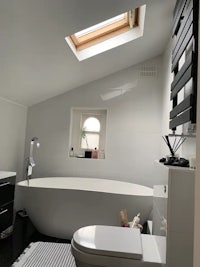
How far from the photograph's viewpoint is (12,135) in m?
3.67

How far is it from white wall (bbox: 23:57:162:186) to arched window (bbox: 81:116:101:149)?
307mm

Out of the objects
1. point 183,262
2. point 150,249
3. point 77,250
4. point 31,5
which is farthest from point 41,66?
point 183,262

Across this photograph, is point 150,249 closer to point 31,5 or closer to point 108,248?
point 108,248

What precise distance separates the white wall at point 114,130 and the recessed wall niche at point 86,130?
0.17 meters

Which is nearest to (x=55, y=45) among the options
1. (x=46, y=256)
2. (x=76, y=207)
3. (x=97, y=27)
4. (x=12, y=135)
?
(x=97, y=27)

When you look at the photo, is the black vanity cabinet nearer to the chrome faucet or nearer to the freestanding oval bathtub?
the freestanding oval bathtub

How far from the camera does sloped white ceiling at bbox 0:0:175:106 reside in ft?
6.34

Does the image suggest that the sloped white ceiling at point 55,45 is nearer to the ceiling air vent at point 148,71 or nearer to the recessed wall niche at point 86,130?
the ceiling air vent at point 148,71

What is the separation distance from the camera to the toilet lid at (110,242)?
1.55 metres

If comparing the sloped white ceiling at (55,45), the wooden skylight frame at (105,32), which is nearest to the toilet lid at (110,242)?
the sloped white ceiling at (55,45)

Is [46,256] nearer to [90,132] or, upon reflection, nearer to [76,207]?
[76,207]

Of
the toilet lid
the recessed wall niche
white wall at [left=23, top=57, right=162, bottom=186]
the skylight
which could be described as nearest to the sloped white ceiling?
the skylight

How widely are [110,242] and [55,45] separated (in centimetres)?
202

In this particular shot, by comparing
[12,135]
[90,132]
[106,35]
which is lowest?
[12,135]
